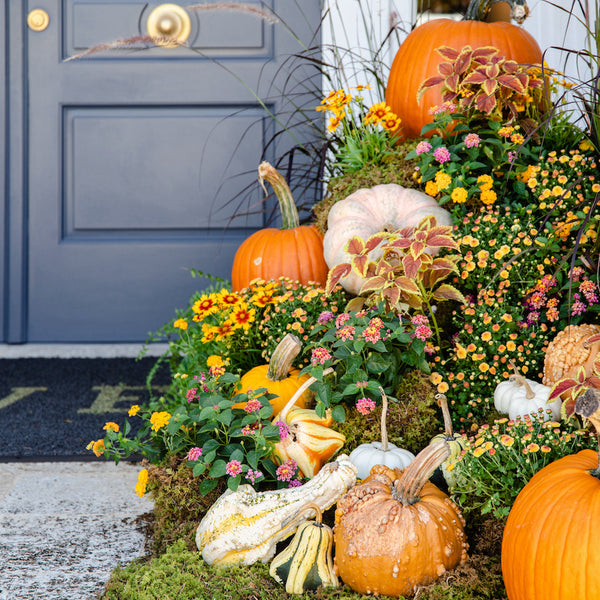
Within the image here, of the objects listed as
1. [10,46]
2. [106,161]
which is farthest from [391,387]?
[10,46]

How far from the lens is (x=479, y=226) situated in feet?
5.77

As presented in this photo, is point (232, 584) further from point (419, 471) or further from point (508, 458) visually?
point (508, 458)

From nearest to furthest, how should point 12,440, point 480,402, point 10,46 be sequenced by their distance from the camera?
point 480,402
point 12,440
point 10,46

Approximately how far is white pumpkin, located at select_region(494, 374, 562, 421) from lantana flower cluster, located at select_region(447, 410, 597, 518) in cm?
11

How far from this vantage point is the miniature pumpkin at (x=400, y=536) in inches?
47.9

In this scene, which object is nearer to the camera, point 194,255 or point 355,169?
point 355,169

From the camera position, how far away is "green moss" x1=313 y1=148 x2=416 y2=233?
2088 mm

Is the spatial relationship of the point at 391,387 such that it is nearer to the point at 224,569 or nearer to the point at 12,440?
the point at 224,569

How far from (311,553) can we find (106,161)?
2.62 m

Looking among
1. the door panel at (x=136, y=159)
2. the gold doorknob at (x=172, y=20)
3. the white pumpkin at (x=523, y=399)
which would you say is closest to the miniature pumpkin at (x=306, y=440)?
the white pumpkin at (x=523, y=399)

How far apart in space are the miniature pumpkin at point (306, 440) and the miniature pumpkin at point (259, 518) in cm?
15

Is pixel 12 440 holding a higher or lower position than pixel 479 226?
lower

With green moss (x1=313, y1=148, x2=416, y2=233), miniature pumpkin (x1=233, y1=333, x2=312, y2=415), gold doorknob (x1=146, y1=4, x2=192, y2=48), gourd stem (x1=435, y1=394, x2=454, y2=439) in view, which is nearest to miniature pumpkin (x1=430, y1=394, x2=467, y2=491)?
gourd stem (x1=435, y1=394, x2=454, y2=439)

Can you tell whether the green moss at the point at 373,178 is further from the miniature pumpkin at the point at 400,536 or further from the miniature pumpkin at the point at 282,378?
the miniature pumpkin at the point at 400,536
